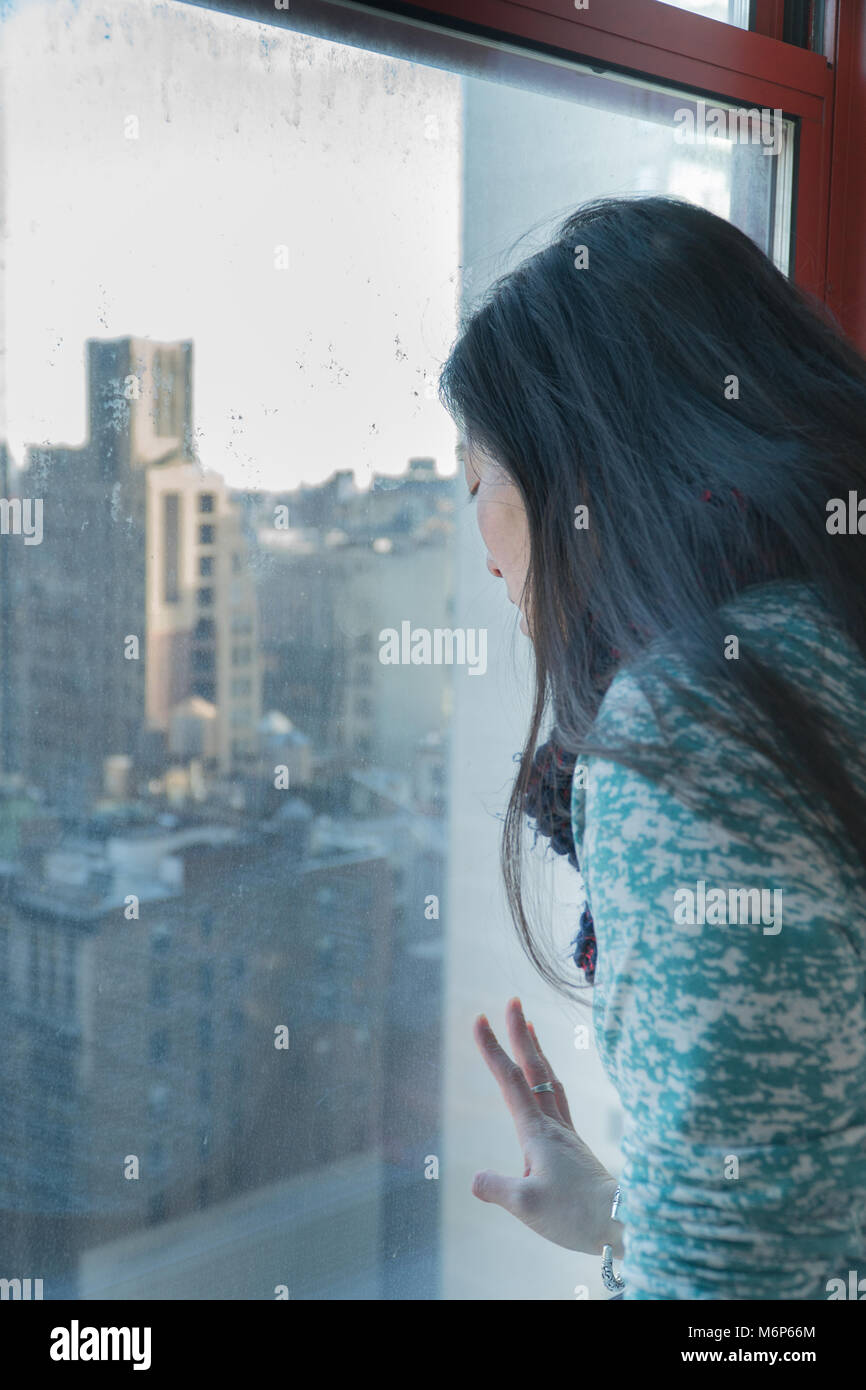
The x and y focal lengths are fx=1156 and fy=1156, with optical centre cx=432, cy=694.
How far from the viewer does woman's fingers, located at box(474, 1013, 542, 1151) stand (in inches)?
37.1

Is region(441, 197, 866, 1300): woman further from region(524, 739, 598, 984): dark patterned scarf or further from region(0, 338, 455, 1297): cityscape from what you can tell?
region(0, 338, 455, 1297): cityscape

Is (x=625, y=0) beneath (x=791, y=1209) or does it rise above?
above

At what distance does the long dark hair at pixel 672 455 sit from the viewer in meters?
0.59

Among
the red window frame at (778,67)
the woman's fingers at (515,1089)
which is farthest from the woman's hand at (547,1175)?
the red window frame at (778,67)

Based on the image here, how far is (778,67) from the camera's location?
1222mm

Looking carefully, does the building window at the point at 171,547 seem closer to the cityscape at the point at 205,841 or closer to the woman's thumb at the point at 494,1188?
the cityscape at the point at 205,841

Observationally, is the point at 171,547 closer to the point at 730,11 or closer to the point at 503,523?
the point at 503,523

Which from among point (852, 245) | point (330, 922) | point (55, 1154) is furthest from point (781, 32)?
point (55, 1154)

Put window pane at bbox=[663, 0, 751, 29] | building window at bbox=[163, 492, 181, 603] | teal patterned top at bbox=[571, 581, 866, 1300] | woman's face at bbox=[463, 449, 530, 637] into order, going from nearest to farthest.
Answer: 1. teal patterned top at bbox=[571, 581, 866, 1300]
2. woman's face at bbox=[463, 449, 530, 637]
3. building window at bbox=[163, 492, 181, 603]
4. window pane at bbox=[663, 0, 751, 29]

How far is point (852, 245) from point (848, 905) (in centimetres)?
100

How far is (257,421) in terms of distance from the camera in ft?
3.20

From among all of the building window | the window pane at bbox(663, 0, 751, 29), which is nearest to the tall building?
the building window

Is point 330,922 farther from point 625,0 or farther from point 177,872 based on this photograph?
point 625,0

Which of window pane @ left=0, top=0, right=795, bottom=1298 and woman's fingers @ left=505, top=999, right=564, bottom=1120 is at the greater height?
window pane @ left=0, top=0, right=795, bottom=1298
